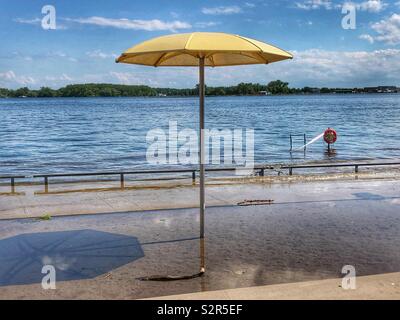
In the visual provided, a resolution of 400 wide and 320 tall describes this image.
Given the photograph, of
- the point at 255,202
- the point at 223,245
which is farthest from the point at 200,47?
the point at 255,202

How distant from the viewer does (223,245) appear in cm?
812

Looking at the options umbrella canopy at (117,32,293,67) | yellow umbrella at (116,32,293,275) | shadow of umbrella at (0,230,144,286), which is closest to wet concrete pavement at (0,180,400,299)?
shadow of umbrella at (0,230,144,286)

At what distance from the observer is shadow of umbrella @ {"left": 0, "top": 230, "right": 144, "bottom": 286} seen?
669 cm

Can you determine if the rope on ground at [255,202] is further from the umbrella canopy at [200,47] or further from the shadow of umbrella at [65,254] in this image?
the umbrella canopy at [200,47]

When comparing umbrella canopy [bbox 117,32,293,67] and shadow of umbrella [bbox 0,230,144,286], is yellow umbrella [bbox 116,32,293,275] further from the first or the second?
shadow of umbrella [bbox 0,230,144,286]

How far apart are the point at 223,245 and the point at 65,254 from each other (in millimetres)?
2571

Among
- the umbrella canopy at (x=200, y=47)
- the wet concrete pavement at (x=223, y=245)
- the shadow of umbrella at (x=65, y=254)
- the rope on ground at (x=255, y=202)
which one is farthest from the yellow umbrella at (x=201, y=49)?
the rope on ground at (x=255, y=202)

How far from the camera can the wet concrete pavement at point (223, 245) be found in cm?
637

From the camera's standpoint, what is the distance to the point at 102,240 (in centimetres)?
838

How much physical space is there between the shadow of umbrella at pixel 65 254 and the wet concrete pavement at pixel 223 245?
0.7 inches

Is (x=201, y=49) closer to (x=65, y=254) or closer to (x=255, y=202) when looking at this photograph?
(x=65, y=254)

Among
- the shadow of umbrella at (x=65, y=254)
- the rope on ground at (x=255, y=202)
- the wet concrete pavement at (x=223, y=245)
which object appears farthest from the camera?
the rope on ground at (x=255, y=202)
